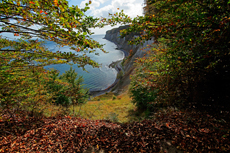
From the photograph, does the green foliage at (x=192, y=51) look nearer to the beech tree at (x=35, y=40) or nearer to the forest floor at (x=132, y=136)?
the forest floor at (x=132, y=136)

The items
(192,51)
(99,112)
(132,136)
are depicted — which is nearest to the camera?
(132,136)

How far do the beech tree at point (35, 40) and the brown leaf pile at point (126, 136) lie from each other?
5.12ft

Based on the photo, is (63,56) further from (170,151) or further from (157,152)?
(170,151)

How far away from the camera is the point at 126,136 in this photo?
14.8 feet

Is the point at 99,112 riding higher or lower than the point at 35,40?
lower

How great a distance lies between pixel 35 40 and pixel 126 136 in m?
6.31

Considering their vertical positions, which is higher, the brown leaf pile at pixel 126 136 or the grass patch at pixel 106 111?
the brown leaf pile at pixel 126 136

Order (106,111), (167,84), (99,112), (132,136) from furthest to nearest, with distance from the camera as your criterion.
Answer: (106,111)
(99,112)
(167,84)
(132,136)

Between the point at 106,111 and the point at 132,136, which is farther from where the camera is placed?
the point at 106,111

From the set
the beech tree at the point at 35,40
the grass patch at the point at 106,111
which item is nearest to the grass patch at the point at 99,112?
the grass patch at the point at 106,111

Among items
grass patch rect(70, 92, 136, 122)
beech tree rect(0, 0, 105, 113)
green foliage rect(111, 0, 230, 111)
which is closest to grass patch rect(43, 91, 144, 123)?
grass patch rect(70, 92, 136, 122)

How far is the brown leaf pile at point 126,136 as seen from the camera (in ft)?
11.8

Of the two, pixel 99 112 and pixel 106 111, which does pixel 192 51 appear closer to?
pixel 99 112

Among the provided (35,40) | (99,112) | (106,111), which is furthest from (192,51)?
(106,111)
